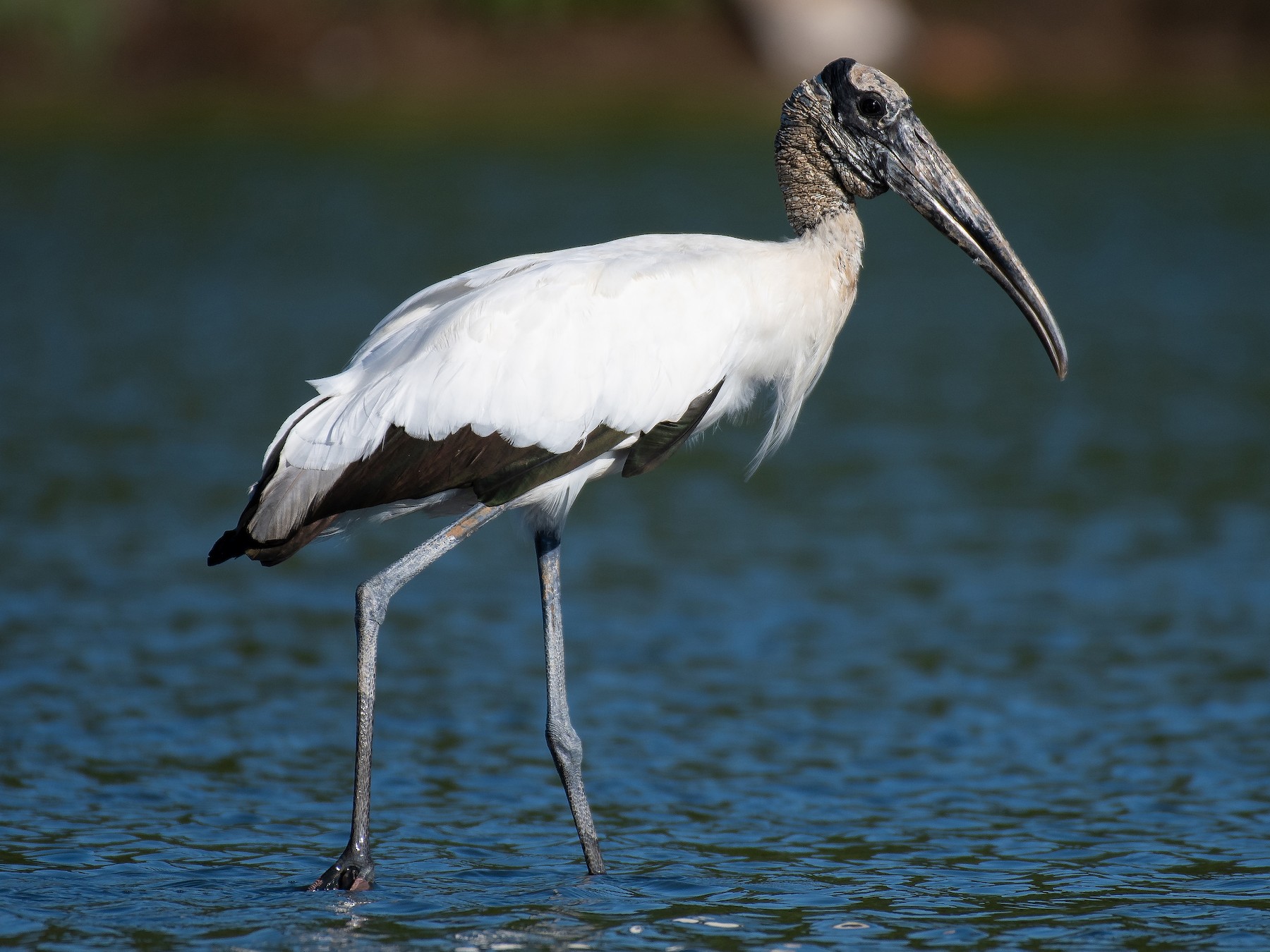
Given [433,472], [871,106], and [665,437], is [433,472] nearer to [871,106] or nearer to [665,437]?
[665,437]

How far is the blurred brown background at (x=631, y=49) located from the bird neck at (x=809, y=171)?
3480cm

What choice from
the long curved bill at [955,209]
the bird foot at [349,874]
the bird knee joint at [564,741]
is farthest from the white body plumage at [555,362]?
the bird foot at [349,874]

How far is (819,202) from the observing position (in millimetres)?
6266

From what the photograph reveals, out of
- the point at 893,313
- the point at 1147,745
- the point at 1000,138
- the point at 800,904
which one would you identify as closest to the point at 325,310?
the point at 893,313

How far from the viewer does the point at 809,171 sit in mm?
6270

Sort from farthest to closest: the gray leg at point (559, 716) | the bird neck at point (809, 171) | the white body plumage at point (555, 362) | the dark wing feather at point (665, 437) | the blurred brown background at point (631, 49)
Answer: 1. the blurred brown background at point (631, 49)
2. the bird neck at point (809, 171)
3. the gray leg at point (559, 716)
4. the dark wing feather at point (665, 437)
5. the white body plumage at point (555, 362)

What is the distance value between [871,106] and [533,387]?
1.39m

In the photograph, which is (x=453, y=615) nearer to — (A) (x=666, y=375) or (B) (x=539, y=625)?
(B) (x=539, y=625)

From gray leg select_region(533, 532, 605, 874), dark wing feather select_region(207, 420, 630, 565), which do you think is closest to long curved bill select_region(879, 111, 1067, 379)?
dark wing feather select_region(207, 420, 630, 565)

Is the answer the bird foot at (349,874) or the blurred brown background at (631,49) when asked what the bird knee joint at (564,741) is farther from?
the blurred brown background at (631,49)

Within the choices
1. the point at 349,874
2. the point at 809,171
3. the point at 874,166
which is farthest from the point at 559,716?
the point at 874,166

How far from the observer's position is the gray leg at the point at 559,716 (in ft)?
20.2

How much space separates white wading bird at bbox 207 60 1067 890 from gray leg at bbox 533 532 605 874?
0.05 feet

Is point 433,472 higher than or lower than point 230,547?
higher
